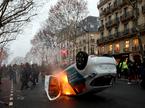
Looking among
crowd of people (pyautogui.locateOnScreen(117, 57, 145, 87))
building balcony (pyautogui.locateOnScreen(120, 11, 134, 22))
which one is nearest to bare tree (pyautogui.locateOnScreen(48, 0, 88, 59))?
building balcony (pyautogui.locateOnScreen(120, 11, 134, 22))

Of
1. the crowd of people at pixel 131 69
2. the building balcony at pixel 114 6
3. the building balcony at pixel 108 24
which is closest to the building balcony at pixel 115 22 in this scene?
the building balcony at pixel 108 24

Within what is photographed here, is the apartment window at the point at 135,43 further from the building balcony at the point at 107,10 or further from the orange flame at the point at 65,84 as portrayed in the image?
the orange flame at the point at 65,84

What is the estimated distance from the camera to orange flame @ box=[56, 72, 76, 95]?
13.6 meters

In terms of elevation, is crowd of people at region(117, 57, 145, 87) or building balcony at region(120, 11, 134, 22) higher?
building balcony at region(120, 11, 134, 22)

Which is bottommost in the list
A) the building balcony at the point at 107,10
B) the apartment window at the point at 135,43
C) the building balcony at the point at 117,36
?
the apartment window at the point at 135,43

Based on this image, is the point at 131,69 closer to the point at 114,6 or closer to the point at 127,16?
the point at 127,16

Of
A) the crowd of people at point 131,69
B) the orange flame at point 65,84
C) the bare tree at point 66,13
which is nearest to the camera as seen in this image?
the orange flame at point 65,84

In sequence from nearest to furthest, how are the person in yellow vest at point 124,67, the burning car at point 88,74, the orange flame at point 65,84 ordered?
the burning car at point 88,74 < the orange flame at point 65,84 < the person in yellow vest at point 124,67

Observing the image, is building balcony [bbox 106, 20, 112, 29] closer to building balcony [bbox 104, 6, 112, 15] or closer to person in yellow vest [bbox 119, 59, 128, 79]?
building balcony [bbox 104, 6, 112, 15]

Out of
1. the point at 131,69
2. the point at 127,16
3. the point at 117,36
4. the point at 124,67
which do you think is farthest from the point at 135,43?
the point at 131,69

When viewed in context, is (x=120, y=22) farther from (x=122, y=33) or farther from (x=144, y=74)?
(x=144, y=74)

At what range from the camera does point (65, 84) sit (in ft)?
44.9

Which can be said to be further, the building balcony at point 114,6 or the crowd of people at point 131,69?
the building balcony at point 114,6

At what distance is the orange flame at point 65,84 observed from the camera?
1355 centimetres
